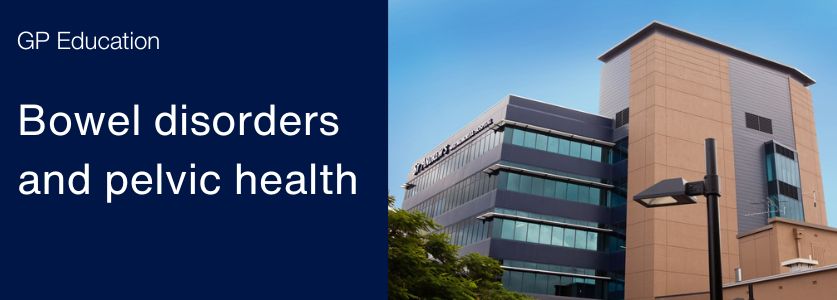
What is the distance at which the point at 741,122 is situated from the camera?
58.1 metres

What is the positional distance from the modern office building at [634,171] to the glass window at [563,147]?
78 mm

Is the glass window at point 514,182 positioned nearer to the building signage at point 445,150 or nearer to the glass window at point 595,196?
the building signage at point 445,150

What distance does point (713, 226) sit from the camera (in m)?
9.86

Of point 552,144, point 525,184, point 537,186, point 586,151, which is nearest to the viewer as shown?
point 525,184

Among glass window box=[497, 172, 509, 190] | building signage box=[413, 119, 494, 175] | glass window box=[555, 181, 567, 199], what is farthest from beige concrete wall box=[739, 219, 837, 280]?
building signage box=[413, 119, 494, 175]

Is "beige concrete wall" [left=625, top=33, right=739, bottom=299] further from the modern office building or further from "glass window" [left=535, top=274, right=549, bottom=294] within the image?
"glass window" [left=535, top=274, right=549, bottom=294]

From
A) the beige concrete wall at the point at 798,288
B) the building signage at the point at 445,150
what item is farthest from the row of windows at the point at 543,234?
the beige concrete wall at the point at 798,288

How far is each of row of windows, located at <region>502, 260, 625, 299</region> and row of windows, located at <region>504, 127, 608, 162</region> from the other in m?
9.05

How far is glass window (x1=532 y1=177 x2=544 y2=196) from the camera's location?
5281 centimetres

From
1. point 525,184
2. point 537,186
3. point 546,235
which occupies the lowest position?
point 546,235

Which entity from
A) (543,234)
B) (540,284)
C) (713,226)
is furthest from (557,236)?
(713,226)

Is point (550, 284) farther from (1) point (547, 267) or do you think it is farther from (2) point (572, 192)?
(2) point (572, 192)

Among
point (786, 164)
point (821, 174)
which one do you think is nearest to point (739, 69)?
point (786, 164)

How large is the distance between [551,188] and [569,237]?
385 cm
